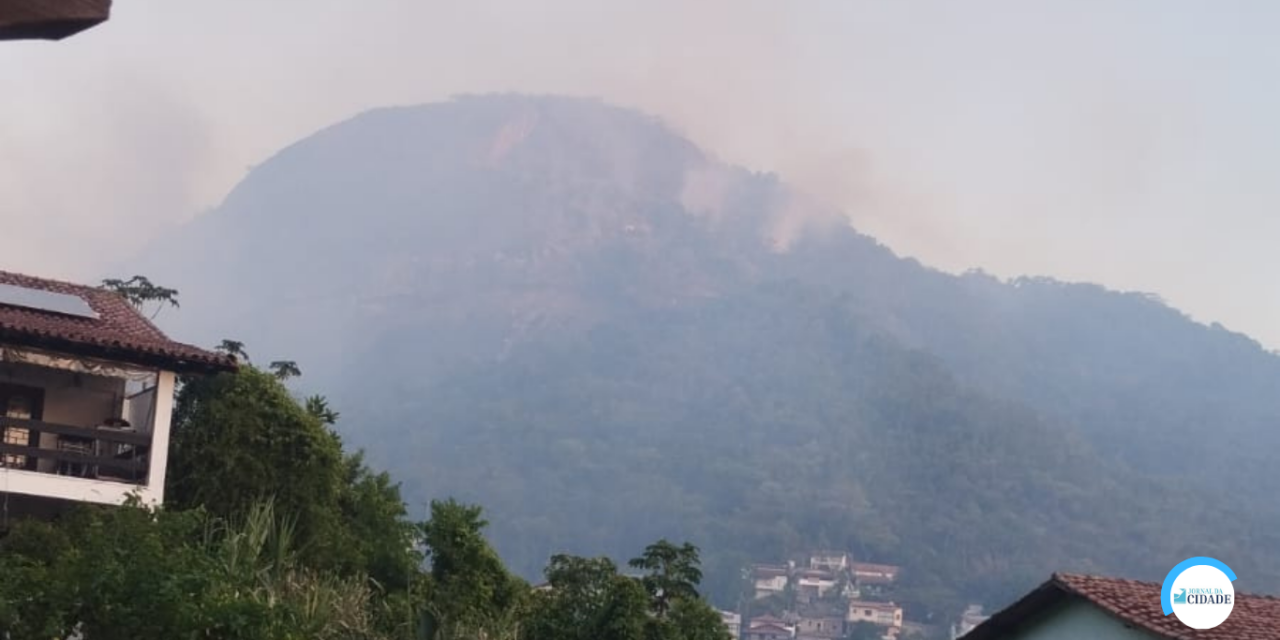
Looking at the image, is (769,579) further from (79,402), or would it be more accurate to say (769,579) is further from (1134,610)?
(1134,610)

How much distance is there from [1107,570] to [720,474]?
4552cm

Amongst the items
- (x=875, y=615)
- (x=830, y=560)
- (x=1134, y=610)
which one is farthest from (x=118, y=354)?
(x=830, y=560)

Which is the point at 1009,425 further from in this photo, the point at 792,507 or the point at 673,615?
the point at 673,615

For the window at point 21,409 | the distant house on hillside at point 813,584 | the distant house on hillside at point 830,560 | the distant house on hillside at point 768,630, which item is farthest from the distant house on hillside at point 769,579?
the window at point 21,409

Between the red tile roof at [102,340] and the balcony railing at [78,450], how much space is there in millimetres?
1055

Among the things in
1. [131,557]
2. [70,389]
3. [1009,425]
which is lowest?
[131,557]

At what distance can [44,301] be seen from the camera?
24.1 m

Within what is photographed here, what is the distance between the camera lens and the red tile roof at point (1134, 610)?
59.2 feet

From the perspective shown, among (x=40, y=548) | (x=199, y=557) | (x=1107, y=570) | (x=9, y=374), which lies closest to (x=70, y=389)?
(x=9, y=374)

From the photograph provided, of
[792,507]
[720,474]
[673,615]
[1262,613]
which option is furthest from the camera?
[720,474]

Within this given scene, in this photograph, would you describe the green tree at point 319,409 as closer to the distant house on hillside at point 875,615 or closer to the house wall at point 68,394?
the house wall at point 68,394

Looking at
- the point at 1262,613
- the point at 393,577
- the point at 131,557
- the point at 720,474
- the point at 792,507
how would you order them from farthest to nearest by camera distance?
the point at 720,474, the point at 792,507, the point at 393,577, the point at 1262,613, the point at 131,557

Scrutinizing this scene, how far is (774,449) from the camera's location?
641ft
